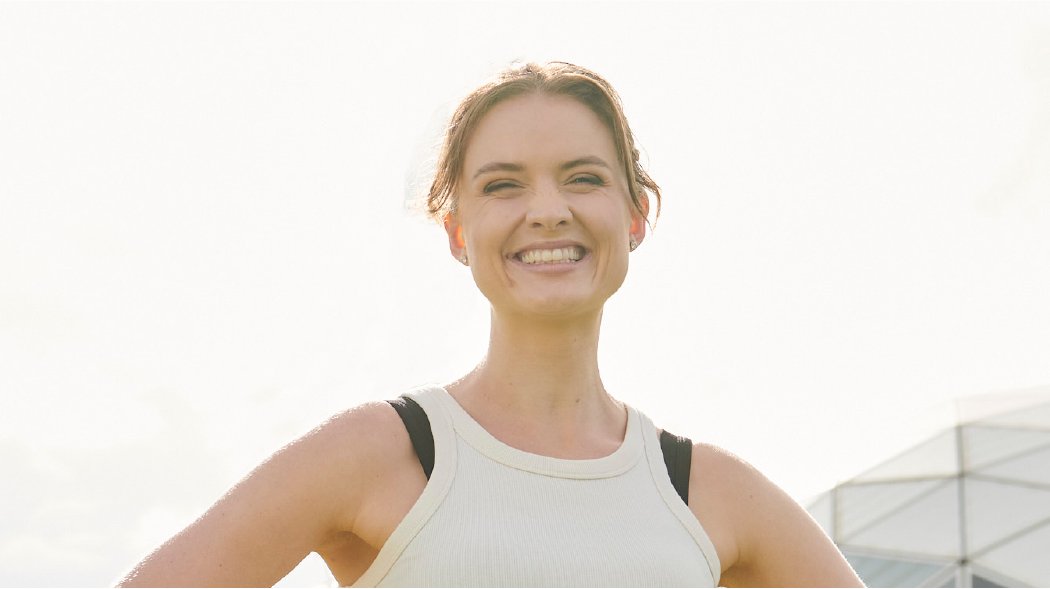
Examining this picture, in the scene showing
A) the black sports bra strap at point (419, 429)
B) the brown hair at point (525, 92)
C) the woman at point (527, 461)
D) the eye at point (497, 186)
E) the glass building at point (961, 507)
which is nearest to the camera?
the woman at point (527, 461)

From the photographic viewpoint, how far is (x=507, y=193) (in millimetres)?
3238

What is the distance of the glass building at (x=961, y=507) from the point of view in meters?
15.8

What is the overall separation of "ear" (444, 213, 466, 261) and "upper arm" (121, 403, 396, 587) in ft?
2.73

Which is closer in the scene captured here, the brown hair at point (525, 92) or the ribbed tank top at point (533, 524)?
the ribbed tank top at point (533, 524)

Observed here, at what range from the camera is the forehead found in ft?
10.5

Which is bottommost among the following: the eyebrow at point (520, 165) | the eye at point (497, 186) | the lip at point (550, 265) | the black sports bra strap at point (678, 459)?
the black sports bra strap at point (678, 459)

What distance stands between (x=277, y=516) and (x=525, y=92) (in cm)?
156

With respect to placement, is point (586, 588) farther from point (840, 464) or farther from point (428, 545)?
point (840, 464)

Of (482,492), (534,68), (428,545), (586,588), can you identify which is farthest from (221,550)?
(534,68)

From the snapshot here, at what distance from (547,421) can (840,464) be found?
18263mm

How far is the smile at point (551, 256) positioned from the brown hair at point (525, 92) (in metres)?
0.39

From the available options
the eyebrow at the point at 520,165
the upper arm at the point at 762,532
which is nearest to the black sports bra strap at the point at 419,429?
the eyebrow at the point at 520,165

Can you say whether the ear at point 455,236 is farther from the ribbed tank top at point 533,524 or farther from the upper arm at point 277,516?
the upper arm at point 277,516

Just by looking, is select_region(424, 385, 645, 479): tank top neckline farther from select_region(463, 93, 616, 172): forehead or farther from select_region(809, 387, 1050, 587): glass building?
select_region(809, 387, 1050, 587): glass building
